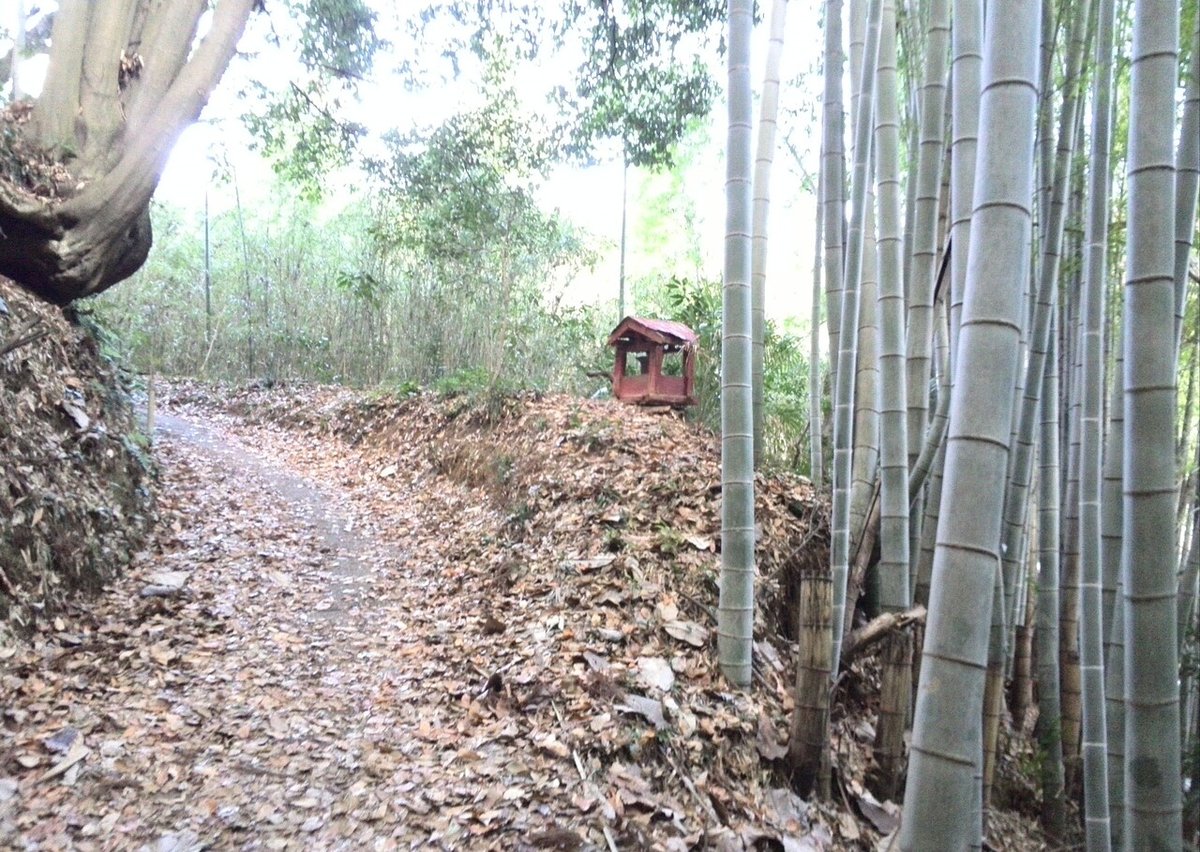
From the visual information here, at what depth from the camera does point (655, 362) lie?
666cm

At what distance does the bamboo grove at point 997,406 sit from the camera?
1.36 m

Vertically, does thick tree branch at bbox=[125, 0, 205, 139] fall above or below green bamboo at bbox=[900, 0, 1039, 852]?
above

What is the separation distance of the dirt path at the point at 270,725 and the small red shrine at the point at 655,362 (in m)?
2.85

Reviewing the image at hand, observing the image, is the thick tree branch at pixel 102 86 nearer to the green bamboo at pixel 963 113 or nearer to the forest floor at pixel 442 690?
the forest floor at pixel 442 690

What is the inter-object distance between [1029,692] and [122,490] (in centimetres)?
499

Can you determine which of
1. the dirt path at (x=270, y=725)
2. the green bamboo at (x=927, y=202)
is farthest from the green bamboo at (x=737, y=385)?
the dirt path at (x=270, y=725)

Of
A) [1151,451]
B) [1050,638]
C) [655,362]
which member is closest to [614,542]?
[1050,638]

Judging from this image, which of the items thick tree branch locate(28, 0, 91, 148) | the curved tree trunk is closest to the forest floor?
the curved tree trunk

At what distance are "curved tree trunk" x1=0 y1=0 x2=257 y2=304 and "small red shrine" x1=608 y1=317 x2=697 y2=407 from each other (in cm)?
358

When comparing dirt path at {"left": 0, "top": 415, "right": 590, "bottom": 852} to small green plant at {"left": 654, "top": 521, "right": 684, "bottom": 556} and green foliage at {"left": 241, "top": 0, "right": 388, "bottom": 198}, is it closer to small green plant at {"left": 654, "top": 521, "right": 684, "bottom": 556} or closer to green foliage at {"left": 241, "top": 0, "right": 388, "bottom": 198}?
small green plant at {"left": 654, "top": 521, "right": 684, "bottom": 556}

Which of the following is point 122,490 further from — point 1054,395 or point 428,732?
point 1054,395

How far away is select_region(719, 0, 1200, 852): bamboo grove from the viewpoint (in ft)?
4.45

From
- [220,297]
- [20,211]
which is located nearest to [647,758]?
[20,211]

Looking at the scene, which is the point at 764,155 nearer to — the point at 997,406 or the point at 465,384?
the point at 997,406
